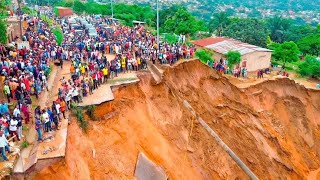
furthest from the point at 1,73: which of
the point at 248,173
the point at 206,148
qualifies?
the point at 248,173

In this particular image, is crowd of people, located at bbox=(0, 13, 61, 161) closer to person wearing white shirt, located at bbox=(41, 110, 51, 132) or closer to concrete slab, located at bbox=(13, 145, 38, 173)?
concrete slab, located at bbox=(13, 145, 38, 173)

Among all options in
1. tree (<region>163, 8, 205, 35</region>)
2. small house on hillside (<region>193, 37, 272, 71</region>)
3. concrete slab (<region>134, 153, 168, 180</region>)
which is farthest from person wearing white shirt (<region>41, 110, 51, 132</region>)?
tree (<region>163, 8, 205, 35</region>)

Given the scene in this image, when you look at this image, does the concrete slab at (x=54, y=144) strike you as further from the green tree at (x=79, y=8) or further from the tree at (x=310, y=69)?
the green tree at (x=79, y=8)

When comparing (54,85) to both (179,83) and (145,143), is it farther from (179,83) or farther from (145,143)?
(179,83)

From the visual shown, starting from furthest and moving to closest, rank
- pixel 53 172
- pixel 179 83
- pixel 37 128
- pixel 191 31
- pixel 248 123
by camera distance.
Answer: pixel 191 31 → pixel 248 123 → pixel 179 83 → pixel 37 128 → pixel 53 172

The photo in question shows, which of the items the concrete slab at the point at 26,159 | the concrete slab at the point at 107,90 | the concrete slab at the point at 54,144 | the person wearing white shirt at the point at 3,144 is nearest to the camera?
the concrete slab at the point at 26,159

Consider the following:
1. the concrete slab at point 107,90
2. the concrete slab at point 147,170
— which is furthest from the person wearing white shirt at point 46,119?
the concrete slab at point 147,170
